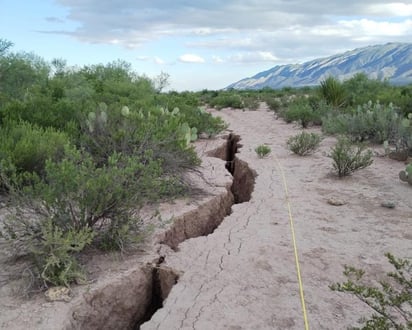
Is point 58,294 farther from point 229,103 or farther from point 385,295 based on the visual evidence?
point 229,103

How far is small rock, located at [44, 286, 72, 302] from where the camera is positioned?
3781 millimetres

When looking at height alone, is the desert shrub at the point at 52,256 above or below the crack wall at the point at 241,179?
above

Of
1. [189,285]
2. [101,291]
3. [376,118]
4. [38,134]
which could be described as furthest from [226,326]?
[376,118]

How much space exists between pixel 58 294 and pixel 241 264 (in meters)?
1.67

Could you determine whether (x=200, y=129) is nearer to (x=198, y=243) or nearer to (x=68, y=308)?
(x=198, y=243)

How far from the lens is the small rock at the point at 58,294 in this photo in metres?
3.78

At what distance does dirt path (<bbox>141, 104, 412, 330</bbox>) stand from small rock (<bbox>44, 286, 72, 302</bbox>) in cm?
71

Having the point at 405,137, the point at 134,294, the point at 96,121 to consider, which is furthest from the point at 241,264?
the point at 405,137

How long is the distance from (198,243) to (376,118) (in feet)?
24.8

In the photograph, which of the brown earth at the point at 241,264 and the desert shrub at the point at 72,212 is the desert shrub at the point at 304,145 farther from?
the desert shrub at the point at 72,212

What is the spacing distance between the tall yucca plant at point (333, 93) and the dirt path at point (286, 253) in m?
9.22

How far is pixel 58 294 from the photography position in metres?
3.82

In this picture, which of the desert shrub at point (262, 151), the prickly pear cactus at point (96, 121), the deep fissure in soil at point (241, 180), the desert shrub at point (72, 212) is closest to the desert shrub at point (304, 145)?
the desert shrub at point (262, 151)

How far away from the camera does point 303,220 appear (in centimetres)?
591
